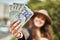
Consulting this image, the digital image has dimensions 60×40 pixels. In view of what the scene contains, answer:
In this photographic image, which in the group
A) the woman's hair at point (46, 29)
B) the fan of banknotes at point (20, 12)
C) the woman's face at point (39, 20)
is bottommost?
the woman's hair at point (46, 29)

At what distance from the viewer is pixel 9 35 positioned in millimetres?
1887

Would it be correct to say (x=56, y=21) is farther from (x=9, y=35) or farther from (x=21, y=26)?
(x=9, y=35)

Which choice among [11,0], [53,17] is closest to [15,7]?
[11,0]

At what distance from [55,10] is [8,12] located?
462mm

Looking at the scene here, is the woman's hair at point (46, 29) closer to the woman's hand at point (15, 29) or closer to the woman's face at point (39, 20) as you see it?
the woman's face at point (39, 20)

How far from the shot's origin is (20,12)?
1.82m

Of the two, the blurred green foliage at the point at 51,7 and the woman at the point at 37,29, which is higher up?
the blurred green foliage at the point at 51,7

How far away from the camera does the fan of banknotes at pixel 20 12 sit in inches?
71.2

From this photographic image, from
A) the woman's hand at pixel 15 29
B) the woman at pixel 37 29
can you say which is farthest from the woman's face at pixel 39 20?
the woman's hand at pixel 15 29

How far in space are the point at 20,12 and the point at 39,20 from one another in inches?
8.1

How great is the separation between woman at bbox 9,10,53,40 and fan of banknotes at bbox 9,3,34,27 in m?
0.05

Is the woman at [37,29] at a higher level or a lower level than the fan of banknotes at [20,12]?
lower

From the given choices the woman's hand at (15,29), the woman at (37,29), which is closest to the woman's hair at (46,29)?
the woman at (37,29)

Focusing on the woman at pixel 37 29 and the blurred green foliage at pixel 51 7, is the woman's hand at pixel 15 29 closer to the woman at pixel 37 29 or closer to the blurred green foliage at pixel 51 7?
the woman at pixel 37 29
